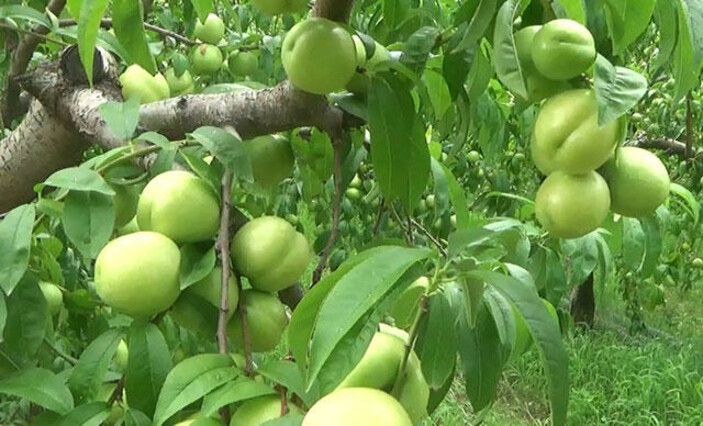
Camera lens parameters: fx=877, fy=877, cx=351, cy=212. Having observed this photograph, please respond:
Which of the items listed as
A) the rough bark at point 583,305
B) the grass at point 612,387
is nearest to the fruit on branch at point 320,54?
the grass at point 612,387

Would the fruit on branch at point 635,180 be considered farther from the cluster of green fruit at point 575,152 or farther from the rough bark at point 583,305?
the rough bark at point 583,305

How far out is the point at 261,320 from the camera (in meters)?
0.79

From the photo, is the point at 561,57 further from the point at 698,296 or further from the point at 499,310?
the point at 698,296

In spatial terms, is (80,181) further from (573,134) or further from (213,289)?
(573,134)

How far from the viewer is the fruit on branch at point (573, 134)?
0.68 m

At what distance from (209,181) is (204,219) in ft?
0.17

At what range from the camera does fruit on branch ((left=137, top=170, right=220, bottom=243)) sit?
0.76m

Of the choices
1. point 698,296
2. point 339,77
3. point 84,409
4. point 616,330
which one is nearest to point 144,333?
point 84,409

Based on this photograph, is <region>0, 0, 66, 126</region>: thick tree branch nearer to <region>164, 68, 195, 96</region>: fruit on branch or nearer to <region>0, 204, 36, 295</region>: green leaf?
<region>164, 68, 195, 96</region>: fruit on branch

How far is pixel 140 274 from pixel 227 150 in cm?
16

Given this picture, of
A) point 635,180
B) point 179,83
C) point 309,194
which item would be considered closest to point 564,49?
point 635,180

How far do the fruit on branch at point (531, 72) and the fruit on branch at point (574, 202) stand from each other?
71 mm

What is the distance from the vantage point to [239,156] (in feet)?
2.69

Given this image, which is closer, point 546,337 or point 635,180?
point 546,337
